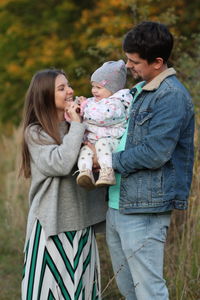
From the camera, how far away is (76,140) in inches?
137

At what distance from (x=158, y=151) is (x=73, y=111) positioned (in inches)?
29.7

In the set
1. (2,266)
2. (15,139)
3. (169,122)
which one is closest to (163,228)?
(169,122)

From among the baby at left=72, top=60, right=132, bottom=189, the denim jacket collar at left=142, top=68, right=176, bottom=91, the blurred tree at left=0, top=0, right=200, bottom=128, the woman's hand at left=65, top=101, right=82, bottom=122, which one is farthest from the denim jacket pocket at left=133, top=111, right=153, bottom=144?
the blurred tree at left=0, top=0, right=200, bottom=128

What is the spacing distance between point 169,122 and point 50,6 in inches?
284

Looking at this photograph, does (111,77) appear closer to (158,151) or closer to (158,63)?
(158,63)

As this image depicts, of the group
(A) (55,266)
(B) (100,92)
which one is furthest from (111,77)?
(A) (55,266)

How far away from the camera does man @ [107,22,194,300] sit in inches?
121

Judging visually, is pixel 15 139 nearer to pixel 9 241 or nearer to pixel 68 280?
pixel 9 241

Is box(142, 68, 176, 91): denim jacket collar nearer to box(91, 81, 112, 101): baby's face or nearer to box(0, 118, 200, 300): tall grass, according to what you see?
box(91, 81, 112, 101): baby's face

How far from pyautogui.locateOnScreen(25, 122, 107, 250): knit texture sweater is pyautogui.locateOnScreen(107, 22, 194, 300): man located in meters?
0.35

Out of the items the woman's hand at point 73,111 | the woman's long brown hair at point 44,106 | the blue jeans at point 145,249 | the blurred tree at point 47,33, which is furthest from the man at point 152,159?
the blurred tree at point 47,33

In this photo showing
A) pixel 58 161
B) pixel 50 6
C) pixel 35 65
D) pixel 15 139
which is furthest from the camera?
pixel 50 6

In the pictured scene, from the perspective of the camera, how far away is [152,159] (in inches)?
120

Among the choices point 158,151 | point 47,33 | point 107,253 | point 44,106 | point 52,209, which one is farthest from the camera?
point 47,33
